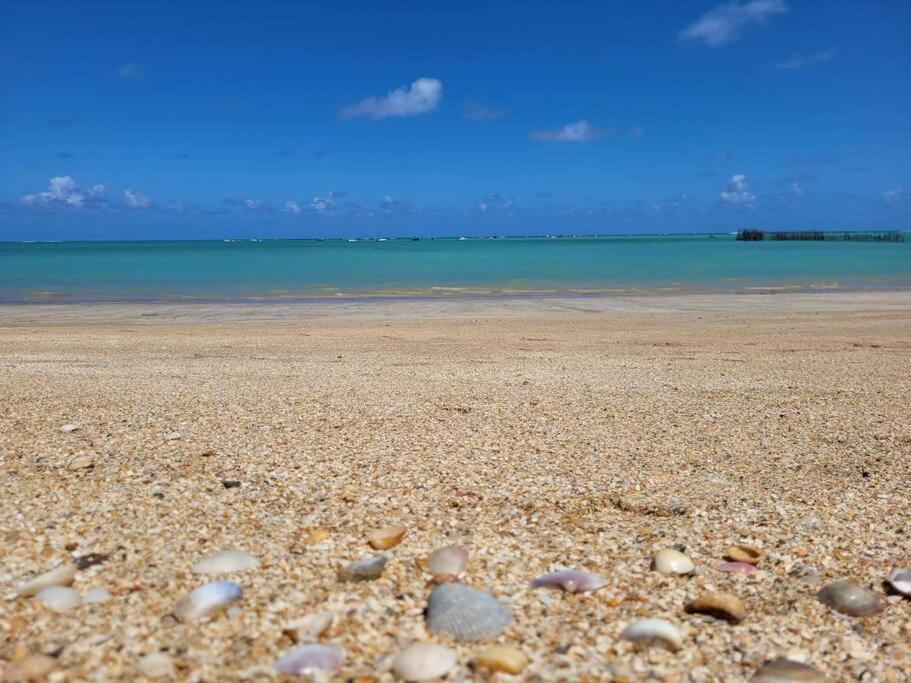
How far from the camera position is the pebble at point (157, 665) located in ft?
6.59

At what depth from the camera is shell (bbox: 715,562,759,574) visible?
8.94 feet

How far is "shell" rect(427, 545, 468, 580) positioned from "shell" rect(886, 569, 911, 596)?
62.8 inches

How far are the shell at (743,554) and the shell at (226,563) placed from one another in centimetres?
190

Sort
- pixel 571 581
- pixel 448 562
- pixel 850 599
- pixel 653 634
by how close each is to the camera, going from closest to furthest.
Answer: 1. pixel 653 634
2. pixel 850 599
3. pixel 571 581
4. pixel 448 562

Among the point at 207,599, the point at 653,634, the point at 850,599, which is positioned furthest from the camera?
the point at 850,599

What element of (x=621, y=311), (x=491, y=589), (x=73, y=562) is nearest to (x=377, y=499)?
(x=491, y=589)

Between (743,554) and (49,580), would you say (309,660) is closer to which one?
(49,580)

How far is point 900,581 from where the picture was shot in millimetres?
2607

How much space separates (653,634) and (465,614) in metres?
0.61

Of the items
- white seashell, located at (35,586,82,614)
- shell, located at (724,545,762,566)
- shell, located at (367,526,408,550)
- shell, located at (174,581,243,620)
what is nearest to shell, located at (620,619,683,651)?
shell, located at (724,545,762,566)

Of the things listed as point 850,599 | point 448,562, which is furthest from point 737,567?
point 448,562

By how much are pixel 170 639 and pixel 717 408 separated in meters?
4.76

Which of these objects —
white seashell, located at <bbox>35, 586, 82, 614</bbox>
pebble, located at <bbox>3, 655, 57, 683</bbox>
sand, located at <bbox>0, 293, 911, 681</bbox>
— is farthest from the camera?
white seashell, located at <bbox>35, 586, 82, 614</bbox>

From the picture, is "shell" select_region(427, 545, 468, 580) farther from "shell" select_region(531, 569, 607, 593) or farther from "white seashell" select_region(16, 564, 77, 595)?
"white seashell" select_region(16, 564, 77, 595)
